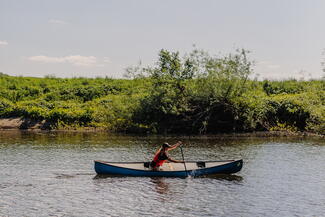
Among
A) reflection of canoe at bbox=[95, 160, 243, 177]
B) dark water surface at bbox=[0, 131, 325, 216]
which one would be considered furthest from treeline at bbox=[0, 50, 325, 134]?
reflection of canoe at bbox=[95, 160, 243, 177]

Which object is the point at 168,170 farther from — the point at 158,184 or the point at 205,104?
the point at 205,104

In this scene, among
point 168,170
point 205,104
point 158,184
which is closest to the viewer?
point 158,184

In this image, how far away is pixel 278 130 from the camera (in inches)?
1652

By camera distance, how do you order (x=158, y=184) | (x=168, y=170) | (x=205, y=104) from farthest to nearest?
(x=205, y=104), (x=168, y=170), (x=158, y=184)

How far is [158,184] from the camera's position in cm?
2259

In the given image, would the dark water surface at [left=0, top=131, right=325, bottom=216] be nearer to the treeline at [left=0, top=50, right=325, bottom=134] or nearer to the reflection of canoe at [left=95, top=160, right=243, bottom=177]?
the reflection of canoe at [left=95, top=160, right=243, bottom=177]

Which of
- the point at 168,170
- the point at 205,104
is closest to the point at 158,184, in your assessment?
the point at 168,170

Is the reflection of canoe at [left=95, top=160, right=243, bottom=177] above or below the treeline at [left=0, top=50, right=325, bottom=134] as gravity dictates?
below

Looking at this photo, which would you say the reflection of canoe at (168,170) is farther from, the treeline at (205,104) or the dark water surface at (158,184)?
the treeline at (205,104)

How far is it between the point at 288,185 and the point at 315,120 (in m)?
20.4

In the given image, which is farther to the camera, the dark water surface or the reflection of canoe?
the reflection of canoe

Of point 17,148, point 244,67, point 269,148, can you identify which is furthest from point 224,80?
point 17,148

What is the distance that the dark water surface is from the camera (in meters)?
18.1

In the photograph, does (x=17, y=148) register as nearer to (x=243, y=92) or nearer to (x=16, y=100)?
(x=243, y=92)
